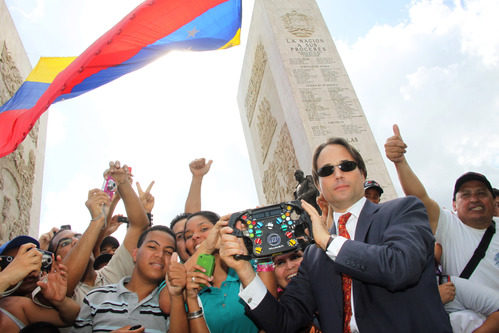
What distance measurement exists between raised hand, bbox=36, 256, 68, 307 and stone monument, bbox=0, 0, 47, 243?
446cm

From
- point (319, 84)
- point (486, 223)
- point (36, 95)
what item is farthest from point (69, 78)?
point (319, 84)

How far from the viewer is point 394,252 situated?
3.99 feet

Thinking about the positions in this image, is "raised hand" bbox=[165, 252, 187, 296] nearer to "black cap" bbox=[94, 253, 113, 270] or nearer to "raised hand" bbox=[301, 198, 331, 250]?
"raised hand" bbox=[301, 198, 331, 250]

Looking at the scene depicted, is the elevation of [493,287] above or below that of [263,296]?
below

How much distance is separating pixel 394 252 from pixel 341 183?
414mm

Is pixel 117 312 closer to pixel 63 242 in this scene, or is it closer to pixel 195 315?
pixel 195 315

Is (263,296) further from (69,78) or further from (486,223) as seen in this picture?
(69,78)

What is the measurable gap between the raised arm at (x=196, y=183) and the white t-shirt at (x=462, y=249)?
220 cm

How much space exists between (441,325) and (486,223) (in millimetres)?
1419

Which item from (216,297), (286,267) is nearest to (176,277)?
(216,297)

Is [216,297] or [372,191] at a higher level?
[372,191]

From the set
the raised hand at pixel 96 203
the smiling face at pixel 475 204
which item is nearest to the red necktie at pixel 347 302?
the smiling face at pixel 475 204

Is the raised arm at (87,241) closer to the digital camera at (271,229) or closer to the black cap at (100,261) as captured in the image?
the black cap at (100,261)

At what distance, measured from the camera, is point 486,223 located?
2262 millimetres
